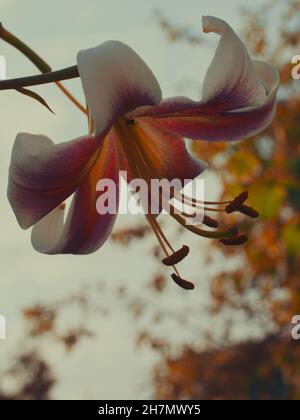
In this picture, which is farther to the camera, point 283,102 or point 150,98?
point 283,102

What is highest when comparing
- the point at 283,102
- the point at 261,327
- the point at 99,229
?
the point at 283,102

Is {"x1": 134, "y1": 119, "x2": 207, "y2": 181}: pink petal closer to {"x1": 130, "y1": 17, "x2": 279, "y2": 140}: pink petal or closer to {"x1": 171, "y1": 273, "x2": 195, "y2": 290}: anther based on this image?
{"x1": 130, "y1": 17, "x2": 279, "y2": 140}: pink petal

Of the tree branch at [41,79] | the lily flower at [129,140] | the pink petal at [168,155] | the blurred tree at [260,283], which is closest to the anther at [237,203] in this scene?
the lily flower at [129,140]

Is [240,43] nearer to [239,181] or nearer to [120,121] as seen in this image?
[120,121]

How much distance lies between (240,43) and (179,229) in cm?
252

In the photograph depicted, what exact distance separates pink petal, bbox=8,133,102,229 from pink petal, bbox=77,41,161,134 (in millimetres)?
66

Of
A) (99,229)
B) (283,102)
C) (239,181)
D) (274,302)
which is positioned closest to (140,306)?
(274,302)

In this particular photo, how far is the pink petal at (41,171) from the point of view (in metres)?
0.72

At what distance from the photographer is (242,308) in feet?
16.4

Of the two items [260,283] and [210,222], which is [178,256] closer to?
[210,222]

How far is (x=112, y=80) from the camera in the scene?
67 cm
